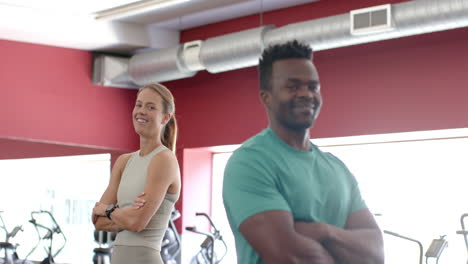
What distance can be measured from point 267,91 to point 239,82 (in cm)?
581

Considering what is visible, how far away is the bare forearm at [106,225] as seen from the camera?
2.33 meters

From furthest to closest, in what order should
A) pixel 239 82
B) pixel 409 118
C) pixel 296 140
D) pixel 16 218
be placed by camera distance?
1. pixel 16 218
2. pixel 239 82
3. pixel 409 118
4. pixel 296 140

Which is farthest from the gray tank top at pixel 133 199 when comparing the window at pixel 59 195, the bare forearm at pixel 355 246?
the window at pixel 59 195

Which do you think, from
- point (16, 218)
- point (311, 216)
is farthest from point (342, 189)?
point (16, 218)

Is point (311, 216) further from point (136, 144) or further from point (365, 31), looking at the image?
point (136, 144)

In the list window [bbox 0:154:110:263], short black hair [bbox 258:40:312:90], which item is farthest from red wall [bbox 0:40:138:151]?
short black hair [bbox 258:40:312:90]

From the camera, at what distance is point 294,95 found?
4.82 ft

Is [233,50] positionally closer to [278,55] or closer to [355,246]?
[278,55]

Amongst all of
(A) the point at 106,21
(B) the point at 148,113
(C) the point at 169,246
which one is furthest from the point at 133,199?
(A) the point at 106,21

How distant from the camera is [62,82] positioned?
7398 mm

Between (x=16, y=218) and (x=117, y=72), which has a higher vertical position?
(x=117, y=72)

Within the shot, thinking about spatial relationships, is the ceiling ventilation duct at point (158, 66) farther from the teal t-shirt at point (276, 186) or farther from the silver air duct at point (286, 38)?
the teal t-shirt at point (276, 186)

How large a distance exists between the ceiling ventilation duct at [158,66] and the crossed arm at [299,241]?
548cm

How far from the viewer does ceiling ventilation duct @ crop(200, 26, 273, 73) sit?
20.0 ft
